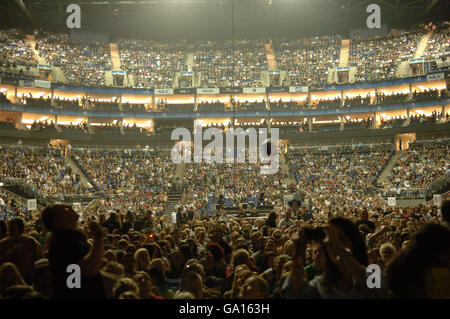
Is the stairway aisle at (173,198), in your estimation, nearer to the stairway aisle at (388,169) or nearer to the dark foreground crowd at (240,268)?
the stairway aisle at (388,169)

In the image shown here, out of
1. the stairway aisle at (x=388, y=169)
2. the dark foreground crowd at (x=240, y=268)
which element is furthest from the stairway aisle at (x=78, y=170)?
the dark foreground crowd at (x=240, y=268)

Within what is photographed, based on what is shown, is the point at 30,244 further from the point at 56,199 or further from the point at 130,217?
the point at 56,199

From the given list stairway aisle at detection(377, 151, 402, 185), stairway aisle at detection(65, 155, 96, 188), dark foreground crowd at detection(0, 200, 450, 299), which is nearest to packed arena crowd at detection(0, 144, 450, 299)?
dark foreground crowd at detection(0, 200, 450, 299)


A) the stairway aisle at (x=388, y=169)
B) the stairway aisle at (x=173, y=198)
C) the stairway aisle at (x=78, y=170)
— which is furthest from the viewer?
the stairway aisle at (x=388, y=169)

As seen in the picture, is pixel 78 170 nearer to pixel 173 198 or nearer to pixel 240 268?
pixel 173 198

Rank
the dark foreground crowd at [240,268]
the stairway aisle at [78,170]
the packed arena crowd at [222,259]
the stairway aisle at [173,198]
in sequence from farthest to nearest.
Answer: the stairway aisle at [78,170]
the stairway aisle at [173,198]
the packed arena crowd at [222,259]
the dark foreground crowd at [240,268]

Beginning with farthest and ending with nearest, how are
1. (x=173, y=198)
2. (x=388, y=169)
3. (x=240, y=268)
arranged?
(x=388, y=169) < (x=173, y=198) < (x=240, y=268)

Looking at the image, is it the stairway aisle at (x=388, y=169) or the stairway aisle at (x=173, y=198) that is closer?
the stairway aisle at (x=173, y=198)

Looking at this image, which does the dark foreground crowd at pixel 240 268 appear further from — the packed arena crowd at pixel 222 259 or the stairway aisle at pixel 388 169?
the stairway aisle at pixel 388 169

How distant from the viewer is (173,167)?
49250 millimetres

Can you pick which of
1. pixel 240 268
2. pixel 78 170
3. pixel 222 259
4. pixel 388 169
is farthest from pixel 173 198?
pixel 240 268

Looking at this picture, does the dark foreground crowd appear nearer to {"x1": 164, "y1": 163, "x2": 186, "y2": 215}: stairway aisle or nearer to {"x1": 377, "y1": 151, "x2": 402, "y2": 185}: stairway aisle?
{"x1": 164, "y1": 163, "x2": 186, "y2": 215}: stairway aisle

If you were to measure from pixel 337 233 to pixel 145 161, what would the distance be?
46.5 metres

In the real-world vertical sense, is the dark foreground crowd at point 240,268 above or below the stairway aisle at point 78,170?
below
